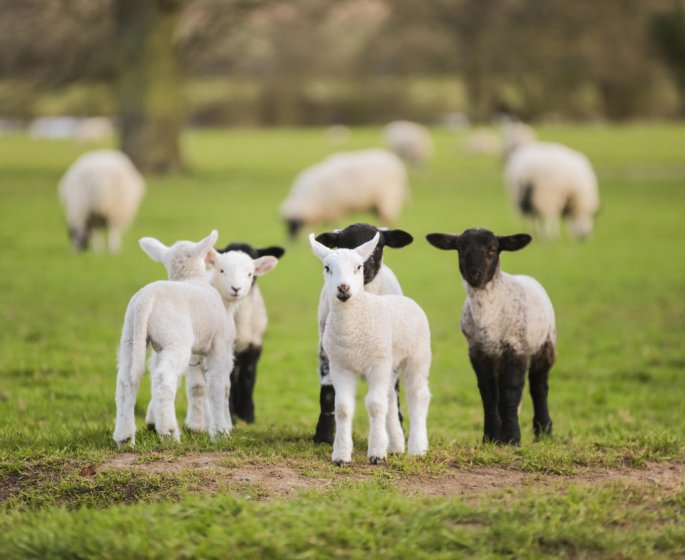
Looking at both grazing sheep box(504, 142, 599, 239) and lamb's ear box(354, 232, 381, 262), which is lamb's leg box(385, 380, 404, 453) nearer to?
lamb's ear box(354, 232, 381, 262)

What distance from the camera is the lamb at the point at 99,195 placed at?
19.2m

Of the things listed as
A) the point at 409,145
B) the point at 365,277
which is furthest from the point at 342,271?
the point at 409,145

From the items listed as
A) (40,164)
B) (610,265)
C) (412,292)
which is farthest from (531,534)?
(40,164)

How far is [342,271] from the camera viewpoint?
19.7 ft

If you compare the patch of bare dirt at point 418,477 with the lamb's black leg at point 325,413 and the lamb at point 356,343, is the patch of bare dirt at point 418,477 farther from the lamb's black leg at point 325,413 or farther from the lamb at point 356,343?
the lamb's black leg at point 325,413

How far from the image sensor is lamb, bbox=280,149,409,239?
2327cm

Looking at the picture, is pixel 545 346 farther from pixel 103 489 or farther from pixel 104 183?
pixel 104 183

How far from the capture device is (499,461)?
6.27 meters

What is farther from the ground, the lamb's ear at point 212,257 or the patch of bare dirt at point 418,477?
the lamb's ear at point 212,257

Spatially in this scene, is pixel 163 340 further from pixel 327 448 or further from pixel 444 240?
pixel 444 240

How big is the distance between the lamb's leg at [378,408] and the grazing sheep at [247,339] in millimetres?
1926

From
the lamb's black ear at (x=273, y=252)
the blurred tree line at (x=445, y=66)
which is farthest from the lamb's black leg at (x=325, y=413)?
the blurred tree line at (x=445, y=66)

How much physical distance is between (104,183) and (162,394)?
1343 centimetres

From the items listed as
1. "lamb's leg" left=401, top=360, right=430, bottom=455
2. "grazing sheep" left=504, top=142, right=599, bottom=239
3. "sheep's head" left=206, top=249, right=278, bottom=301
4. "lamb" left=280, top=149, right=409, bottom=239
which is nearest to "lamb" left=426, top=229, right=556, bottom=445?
"lamb's leg" left=401, top=360, right=430, bottom=455
